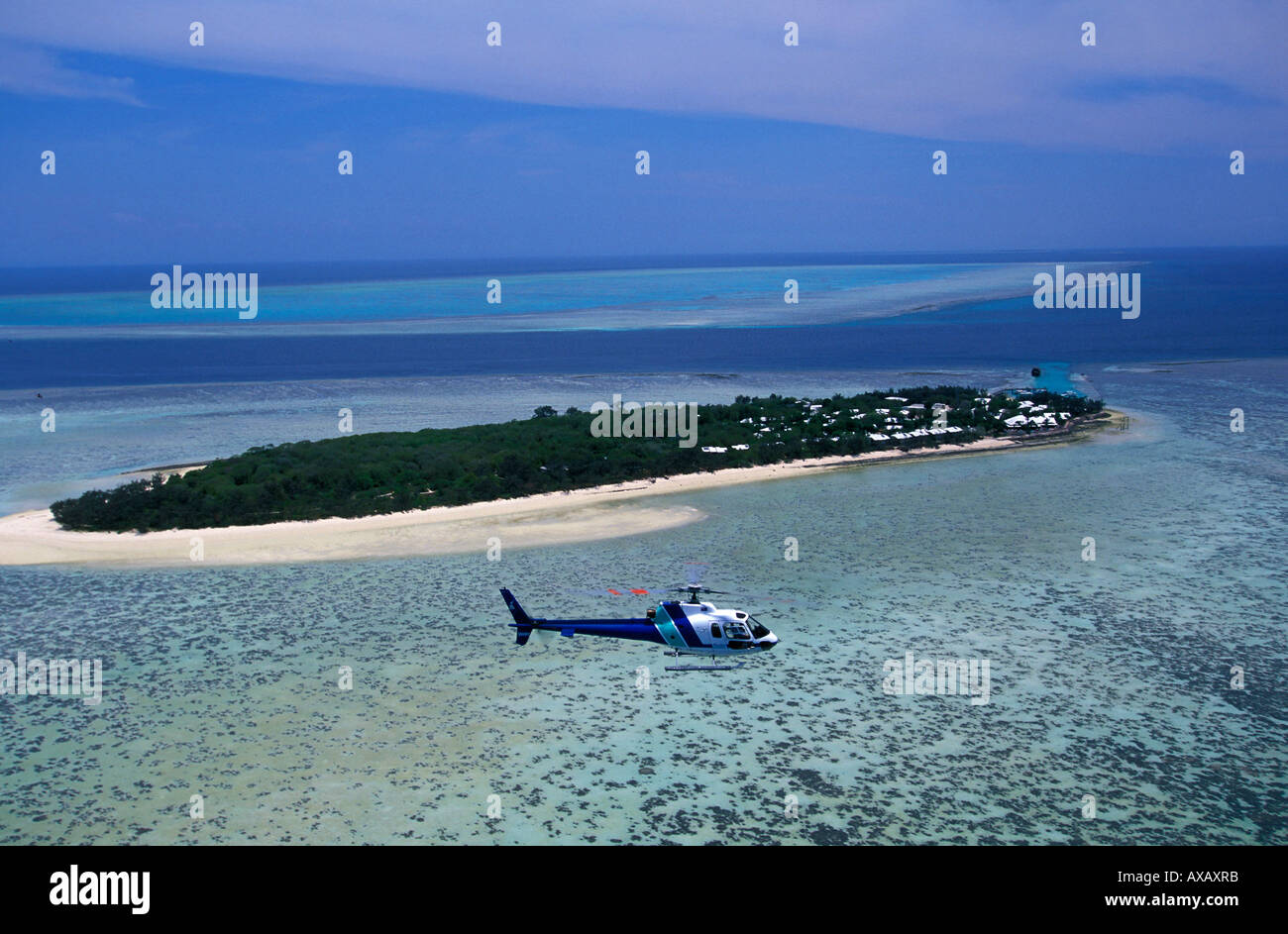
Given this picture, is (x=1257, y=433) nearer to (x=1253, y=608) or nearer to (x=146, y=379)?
(x=1253, y=608)

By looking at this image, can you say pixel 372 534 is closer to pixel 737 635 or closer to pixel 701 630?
pixel 701 630

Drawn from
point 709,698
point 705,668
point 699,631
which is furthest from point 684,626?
point 709,698

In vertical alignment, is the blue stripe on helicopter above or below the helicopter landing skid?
above

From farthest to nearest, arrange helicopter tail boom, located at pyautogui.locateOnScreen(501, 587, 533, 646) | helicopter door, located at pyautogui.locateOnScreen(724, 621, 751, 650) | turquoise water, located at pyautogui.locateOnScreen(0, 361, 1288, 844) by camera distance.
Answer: helicopter tail boom, located at pyautogui.locateOnScreen(501, 587, 533, 646), helicopter door, located at pyautogui.locateOnScreen(724, 621, 751, 650), turquoise water, located at pyautogui.locateOnScreen(0, 361, 1288, 844)

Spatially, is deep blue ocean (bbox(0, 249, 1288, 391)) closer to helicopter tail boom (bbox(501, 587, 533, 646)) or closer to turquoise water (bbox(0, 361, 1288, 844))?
turquoise water (bbox(0, 361, 1288, 844))

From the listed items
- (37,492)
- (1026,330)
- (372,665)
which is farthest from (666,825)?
(1026,330)

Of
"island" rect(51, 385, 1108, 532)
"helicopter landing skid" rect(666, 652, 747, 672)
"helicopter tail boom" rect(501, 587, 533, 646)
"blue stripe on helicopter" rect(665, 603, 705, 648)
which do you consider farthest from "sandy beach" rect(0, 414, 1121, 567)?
"blue stripe on helicopter" rect(665, 603, 705, 648)
